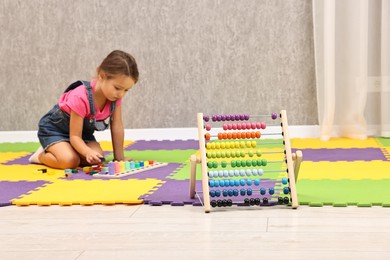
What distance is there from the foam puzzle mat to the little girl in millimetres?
105

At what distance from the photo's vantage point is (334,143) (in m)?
3.43

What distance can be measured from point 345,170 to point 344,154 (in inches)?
18.4

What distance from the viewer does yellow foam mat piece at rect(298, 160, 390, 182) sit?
2.41m

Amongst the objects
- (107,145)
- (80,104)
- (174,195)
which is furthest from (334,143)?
(174,195)

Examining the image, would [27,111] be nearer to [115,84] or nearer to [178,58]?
[178,58]

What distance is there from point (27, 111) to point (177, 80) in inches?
37.5

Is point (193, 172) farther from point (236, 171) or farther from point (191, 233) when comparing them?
point (191, 233)

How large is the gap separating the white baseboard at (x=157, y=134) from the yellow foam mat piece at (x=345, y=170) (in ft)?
3.22

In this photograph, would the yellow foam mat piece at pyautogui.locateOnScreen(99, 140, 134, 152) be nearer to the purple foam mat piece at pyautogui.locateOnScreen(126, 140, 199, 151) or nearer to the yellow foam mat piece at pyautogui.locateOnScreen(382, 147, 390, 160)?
the purple foam mat piece at pyautogui.locateOnScreen(126, 140, 199, 151)

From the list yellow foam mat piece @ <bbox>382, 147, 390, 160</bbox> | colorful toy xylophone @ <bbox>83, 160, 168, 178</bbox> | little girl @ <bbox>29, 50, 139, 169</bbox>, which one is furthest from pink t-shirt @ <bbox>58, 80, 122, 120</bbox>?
yellow foam mat piece @ <bbox>382, 147, 390, 160</bbox>

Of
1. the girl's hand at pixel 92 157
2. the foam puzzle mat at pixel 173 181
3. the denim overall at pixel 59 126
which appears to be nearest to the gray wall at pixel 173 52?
the foam puzzle mat at pixel 173 181

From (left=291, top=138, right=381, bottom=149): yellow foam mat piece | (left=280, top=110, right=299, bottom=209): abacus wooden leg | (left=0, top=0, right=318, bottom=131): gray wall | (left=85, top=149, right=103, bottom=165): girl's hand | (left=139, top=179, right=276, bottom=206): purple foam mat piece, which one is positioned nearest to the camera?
(left=280, top=110, right=299, bottom=209): abacus wooden leg

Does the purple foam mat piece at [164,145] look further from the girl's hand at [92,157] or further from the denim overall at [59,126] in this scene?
the girl's hand at [92,157]

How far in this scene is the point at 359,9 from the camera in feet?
11.6
